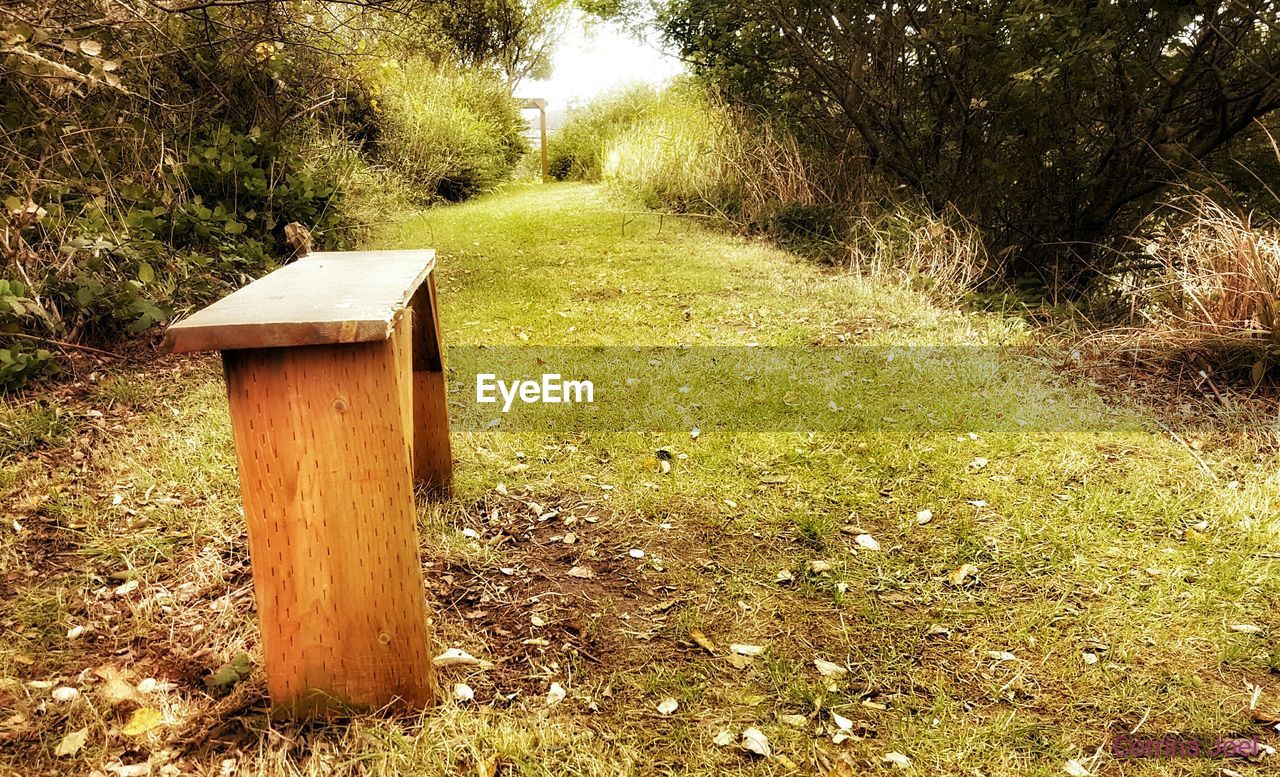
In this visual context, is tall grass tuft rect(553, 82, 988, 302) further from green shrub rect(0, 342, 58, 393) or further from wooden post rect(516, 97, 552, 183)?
green shrub rect(0, 342, 58, 393)

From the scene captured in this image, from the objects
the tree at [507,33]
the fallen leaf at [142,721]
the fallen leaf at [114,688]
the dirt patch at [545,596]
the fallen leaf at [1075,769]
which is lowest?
the fallen leaf at [1075,769]

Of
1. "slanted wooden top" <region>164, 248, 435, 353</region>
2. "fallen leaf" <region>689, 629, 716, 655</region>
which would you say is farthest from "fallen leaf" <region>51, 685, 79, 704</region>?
"fallen leaf" <region>689, 629, 716, 655</region>

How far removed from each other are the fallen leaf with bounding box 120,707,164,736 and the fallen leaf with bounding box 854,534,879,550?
223cm

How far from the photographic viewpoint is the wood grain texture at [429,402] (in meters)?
2.53

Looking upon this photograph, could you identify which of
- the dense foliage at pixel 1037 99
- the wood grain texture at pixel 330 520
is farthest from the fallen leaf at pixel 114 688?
the dense foliage at pixel 1037 99

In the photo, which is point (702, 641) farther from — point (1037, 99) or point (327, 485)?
point (1037, 99)

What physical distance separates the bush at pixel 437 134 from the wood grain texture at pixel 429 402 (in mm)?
6716

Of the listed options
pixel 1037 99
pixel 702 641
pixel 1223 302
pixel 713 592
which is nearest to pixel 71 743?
pixel 702 641

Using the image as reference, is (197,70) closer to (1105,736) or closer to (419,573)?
(419,573)

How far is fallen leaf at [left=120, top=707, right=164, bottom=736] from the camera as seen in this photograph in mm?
1741

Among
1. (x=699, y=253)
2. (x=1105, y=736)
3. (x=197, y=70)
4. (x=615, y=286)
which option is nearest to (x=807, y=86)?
(x=699, y=253)

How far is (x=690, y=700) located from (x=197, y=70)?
5.58 metres

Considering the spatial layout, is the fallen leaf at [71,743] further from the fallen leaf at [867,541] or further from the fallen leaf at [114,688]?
the fallen leaf at [867,541]

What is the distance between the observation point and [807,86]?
7.78 metres
